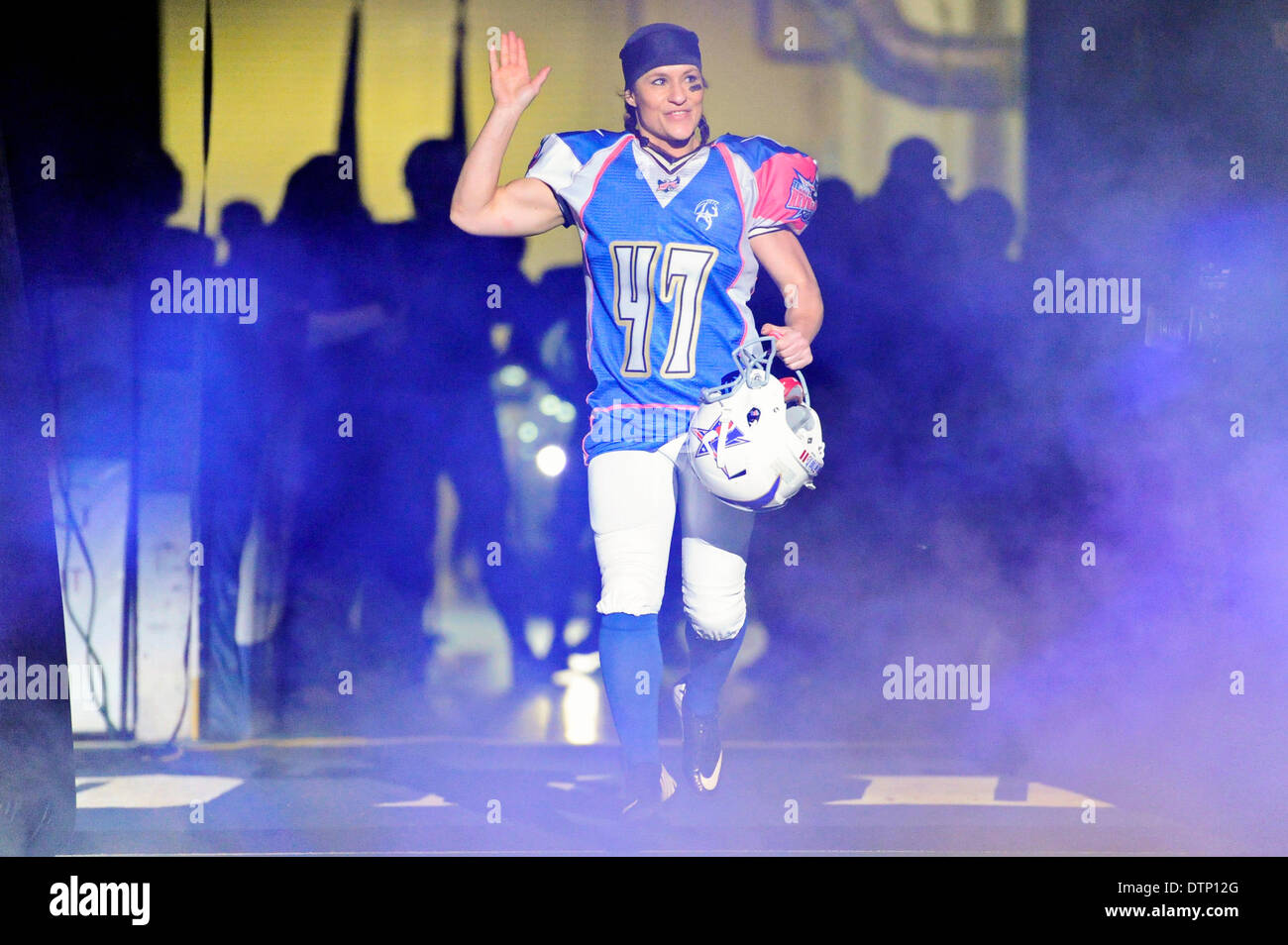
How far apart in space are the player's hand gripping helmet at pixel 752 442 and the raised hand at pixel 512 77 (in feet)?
3.06

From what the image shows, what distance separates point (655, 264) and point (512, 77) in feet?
2.09

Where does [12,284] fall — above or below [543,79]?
below

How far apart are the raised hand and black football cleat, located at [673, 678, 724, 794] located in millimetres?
1720

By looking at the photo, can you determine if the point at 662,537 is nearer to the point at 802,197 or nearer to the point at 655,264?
the point at 655,264

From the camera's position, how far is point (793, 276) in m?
3.53

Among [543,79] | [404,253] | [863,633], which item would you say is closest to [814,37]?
[543,79]

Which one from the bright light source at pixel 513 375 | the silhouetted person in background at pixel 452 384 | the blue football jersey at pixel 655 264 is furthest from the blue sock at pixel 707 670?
the bright light source at pixel 513 375

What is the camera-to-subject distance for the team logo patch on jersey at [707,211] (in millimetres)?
3383

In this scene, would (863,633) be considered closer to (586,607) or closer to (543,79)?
(586,607)

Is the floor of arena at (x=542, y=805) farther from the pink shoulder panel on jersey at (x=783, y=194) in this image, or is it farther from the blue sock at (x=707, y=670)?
the pink shoulder panel on jersey at (x=783, y=194)

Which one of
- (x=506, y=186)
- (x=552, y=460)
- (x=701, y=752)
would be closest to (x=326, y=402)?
(x=552, y=460)
